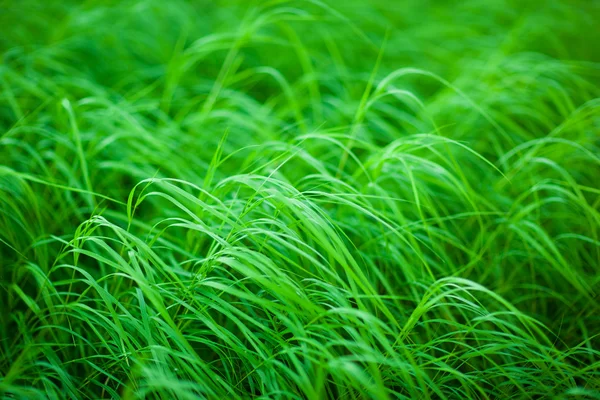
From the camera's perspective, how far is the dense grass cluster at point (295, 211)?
1075 millimetres

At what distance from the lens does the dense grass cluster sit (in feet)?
3.53

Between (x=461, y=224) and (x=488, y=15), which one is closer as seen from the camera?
(x=461, y=224)

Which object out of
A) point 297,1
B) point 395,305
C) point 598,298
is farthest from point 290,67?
point 598,298

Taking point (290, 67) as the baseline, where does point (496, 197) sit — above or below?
below

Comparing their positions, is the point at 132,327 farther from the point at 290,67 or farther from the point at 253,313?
the point at 290,67

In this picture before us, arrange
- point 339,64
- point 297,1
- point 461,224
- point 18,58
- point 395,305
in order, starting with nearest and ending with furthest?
point 395,305, point 461,224, point 18,58, point 339,64, point 297,1

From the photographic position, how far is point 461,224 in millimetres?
1596

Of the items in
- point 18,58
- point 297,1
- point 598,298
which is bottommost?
point 598,298

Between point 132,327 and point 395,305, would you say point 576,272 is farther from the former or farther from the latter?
point 132,327

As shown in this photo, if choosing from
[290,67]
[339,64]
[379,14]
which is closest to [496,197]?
[339,64]

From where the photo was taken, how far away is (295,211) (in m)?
1.05

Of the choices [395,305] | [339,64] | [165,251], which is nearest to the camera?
[395,305]

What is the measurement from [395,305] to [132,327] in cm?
66

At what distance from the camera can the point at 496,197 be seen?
5.24ft
